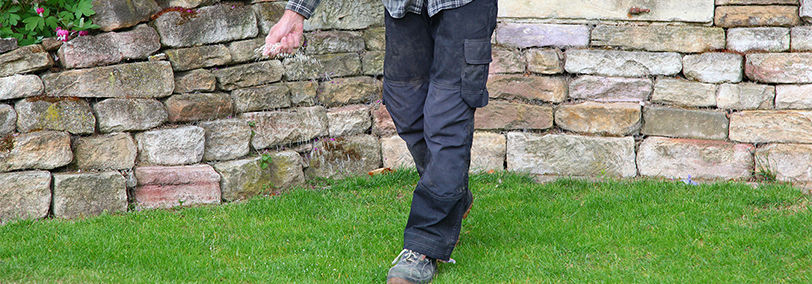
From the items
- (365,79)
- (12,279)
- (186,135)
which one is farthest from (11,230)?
(365,79)

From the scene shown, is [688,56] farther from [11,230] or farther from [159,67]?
[11,230]

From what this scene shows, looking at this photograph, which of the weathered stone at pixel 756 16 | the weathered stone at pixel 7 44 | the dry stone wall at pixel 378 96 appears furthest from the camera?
the weathered stone at pixel 756 16

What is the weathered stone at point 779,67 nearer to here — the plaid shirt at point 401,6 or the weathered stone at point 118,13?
the plaid shirt at point 401,6

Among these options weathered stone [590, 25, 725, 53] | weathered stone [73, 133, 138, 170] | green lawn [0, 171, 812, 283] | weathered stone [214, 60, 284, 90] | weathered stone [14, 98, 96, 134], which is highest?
weathered stone [590, 25, 725, 53]

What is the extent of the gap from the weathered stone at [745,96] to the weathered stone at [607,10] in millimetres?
447

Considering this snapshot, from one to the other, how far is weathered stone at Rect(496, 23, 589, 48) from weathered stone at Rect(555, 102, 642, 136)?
0.40 meters

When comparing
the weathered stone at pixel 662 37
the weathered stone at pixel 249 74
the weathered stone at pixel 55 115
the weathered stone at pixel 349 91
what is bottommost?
the weathered stone at pixel 55 115

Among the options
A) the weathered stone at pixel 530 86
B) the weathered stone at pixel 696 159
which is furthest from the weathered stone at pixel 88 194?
the weathered stone at pixel 696 159

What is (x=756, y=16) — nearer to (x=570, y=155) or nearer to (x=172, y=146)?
(x=570, y=155)

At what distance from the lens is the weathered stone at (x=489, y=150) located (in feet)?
16.2

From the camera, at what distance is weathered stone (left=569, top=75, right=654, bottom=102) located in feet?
16.1

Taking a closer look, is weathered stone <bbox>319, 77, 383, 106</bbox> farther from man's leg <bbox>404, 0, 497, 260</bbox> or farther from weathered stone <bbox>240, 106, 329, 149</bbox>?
man's leg <bbox>404, 0, 497, 260</bbox>

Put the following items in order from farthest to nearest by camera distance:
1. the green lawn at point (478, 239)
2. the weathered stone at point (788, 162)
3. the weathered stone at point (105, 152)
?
the weathered stone at point (788, 162) → the weathered stone at point (105, 152) → the green lawn at point (478, 239)

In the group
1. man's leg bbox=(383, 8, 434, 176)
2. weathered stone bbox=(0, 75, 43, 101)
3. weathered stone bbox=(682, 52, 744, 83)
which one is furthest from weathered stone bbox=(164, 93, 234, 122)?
weathered stone bbox=(682, 52, 744, 83)
